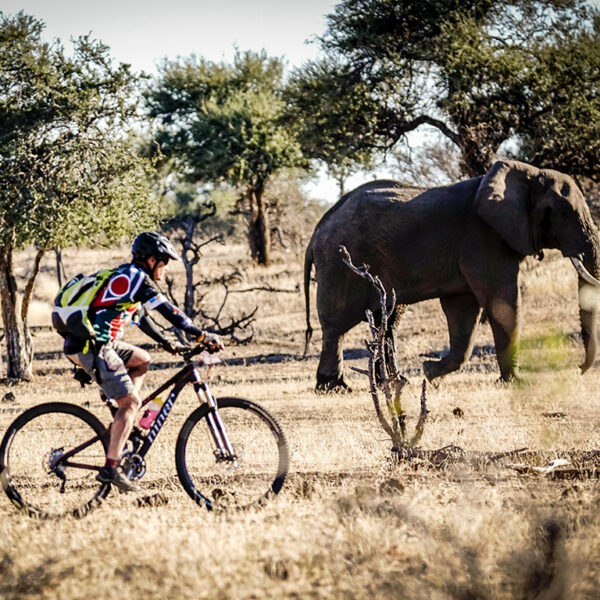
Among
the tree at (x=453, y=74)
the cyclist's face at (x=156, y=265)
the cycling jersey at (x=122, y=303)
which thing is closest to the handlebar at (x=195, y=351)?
the cycling jersey at (x=122, y=303)

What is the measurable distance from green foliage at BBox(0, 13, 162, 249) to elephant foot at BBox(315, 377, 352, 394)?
574cm

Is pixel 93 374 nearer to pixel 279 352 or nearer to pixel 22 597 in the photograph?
pixel 22 597

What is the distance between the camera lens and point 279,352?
70.6 feet

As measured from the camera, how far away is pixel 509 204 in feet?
42.6

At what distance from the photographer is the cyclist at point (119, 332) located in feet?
22.8

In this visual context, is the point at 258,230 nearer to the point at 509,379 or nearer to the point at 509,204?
the point at 509,379

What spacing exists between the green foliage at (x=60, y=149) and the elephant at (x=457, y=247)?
16.2 feet

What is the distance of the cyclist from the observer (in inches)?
273

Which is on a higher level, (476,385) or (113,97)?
(113,97)

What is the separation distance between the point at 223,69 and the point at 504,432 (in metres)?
34.8

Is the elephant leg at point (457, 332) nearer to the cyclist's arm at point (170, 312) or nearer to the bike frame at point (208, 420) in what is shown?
the bike frame at point (208, 420)

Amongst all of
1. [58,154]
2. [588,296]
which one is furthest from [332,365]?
[58,154]

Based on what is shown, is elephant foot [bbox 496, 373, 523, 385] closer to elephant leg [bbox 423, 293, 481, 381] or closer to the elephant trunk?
elephant leg [bbox 423, 293, 481, 381]

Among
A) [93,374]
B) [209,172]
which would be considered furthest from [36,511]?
[209,172]
